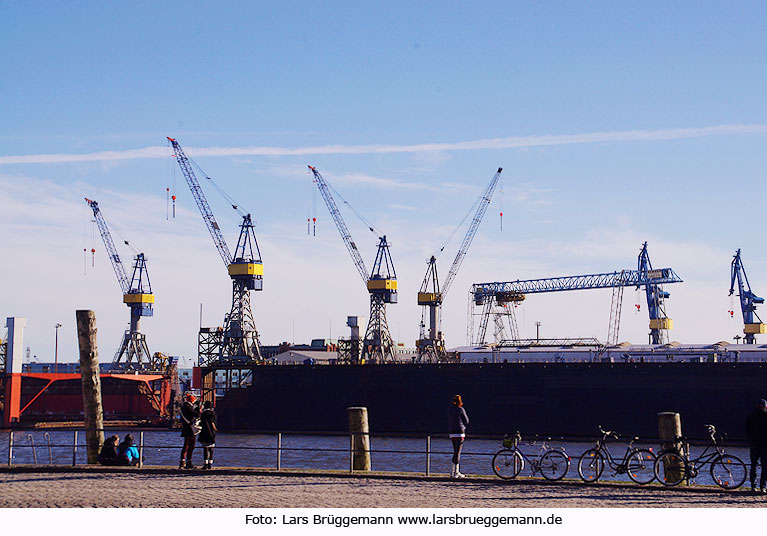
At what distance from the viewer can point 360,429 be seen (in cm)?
2030

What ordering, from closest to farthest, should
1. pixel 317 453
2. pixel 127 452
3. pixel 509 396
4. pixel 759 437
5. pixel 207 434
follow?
pixel 759 437 → pixel 207 434 → pixel 127 452 → pixel 317 453 → pixel 509 396

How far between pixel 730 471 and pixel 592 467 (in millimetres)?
2725

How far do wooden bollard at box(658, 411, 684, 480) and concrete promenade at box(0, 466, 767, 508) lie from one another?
96cm

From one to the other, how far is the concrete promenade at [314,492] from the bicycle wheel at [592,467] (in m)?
0.85

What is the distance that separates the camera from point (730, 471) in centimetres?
1639

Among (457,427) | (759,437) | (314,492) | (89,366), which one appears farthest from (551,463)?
(89,366)

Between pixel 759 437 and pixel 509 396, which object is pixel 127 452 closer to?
pixel 759 437

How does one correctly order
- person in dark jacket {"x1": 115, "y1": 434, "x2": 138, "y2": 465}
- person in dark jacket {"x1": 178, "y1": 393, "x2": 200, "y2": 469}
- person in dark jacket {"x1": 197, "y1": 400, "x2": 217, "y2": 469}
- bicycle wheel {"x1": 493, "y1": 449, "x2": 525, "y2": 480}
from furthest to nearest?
person in dark jacket {"x1": 115, "y1": 434, "x2": 138, "y2": 465}
person in dark jacket {"x1": 178, "y1": 393, "x2": 200, "y2": 469}
person in dark jacket {"x1": 197, "y1": 400, "x2": 217, "y2": 469}
bicycle wheel {"x1": 493, "y1": 449, "x2": 525, "y2": 480}

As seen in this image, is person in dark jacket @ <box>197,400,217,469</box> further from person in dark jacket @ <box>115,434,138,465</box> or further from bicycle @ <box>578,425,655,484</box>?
bicycle @ <box>578,425,655,484</box>

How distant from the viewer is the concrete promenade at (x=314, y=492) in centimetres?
1432

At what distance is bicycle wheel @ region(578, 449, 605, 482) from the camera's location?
17812mm

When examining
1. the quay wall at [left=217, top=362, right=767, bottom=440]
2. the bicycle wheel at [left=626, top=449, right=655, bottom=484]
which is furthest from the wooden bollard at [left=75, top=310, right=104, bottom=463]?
the quay wall at [left=217, top=362, right=767, bottom=440]

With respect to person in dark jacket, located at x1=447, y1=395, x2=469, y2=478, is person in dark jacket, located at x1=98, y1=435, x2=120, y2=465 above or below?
below
